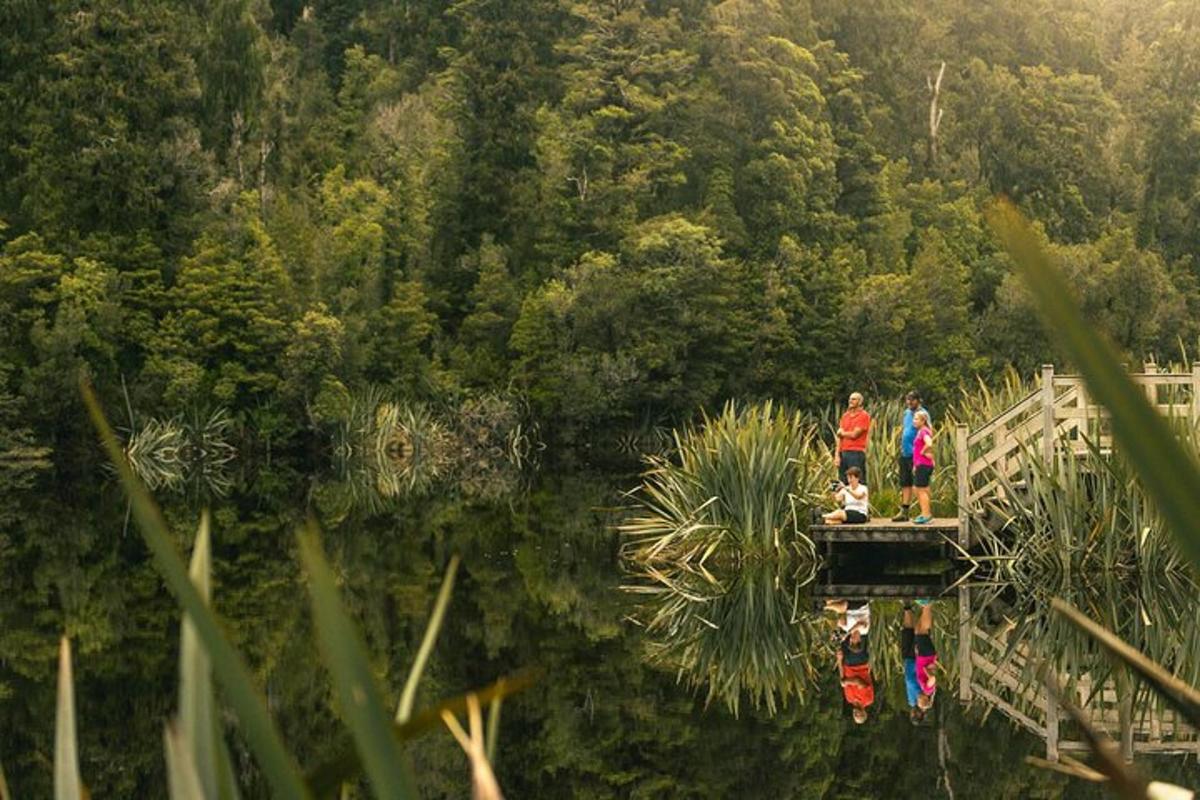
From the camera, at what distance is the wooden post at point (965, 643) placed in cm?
1022

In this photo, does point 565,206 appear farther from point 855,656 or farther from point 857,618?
point 855,656

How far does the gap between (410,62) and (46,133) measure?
1892 cm

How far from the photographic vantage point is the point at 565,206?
44.0 meters

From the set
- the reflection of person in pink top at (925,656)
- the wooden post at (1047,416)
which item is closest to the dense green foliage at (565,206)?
the wooden post at (1047,416)

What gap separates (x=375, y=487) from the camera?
2884 cm

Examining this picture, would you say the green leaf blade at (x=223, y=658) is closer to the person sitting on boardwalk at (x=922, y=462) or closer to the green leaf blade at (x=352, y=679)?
the green leaf blade at (x=352, y=679)

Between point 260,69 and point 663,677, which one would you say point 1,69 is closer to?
point 260,69

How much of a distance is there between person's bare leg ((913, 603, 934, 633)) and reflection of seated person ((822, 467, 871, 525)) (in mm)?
1810

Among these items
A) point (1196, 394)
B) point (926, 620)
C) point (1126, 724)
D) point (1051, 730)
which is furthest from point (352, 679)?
point (1196, 394)

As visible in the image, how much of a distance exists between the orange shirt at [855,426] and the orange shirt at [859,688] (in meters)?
4.56

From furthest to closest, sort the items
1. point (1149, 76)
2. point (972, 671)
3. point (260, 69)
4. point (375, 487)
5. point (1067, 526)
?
point (1149, 76) < point (260, 69) < point (375, 487) < point (1067, 526) < point (972, 671)

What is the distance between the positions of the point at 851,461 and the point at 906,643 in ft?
13.7

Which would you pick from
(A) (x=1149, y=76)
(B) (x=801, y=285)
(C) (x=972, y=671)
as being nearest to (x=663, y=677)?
(C) (x=972, y=671)

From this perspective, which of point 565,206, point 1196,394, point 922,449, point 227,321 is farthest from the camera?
point 565,206
